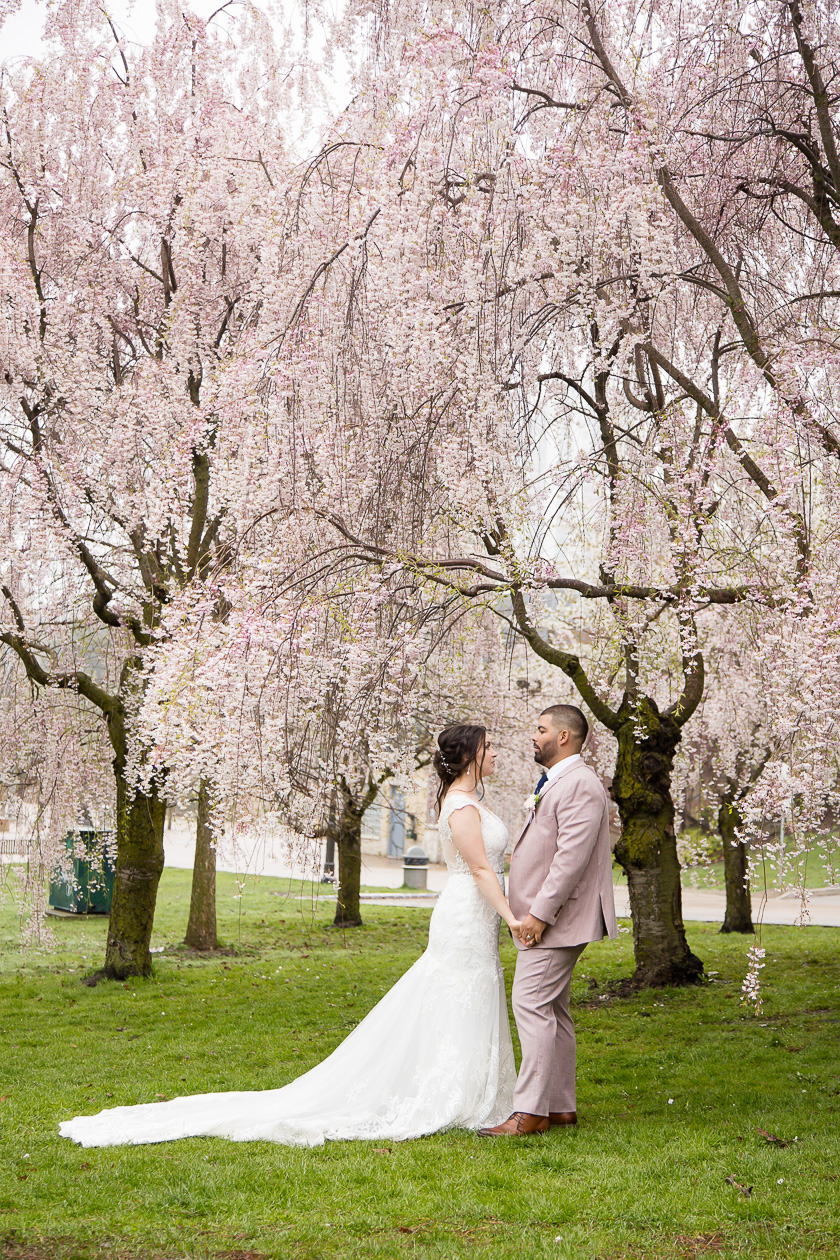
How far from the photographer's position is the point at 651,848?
9.60m

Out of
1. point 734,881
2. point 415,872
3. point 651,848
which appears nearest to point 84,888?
point 415,872

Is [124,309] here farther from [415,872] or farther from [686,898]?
[686,898]

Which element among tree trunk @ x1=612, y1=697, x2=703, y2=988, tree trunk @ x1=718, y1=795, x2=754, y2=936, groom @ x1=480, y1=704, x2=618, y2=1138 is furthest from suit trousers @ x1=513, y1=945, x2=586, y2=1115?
tree trunk @ x1=718, y1=795, x2=754, y2=936

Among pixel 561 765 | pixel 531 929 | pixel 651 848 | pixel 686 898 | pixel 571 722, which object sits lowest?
pixel 686 898

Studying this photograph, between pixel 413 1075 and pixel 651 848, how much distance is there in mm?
5257

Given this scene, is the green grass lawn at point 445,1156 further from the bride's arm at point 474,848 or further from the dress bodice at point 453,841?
the dress bodice at point 453,841

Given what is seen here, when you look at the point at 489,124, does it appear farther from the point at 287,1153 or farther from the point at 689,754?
the point at 689,754

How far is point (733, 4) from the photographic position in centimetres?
586

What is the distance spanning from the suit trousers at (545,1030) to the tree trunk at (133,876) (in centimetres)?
635

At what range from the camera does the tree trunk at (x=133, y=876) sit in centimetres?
1051

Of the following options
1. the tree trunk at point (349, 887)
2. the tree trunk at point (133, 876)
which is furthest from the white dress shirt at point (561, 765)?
the tree trunk at point (349, 887)

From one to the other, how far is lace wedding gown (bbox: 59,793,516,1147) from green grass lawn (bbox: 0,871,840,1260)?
0.14m

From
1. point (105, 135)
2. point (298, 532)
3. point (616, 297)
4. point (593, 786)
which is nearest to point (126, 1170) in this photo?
point (593, 786)

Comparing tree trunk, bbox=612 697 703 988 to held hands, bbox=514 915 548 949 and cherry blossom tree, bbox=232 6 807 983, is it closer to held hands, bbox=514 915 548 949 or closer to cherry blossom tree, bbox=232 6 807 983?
cherry blossom tree, bbox=232 6 807 983
